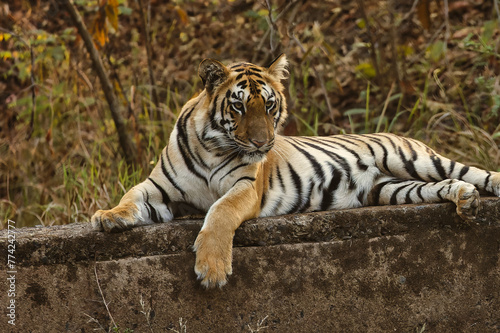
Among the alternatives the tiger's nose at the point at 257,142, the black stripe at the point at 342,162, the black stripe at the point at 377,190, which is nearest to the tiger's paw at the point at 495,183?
the black stripe at the point at 377,190

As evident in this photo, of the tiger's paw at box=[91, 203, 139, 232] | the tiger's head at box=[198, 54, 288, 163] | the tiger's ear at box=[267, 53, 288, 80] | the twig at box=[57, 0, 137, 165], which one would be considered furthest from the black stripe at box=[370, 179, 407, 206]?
the twig at box=[57, 0, 137, 165]

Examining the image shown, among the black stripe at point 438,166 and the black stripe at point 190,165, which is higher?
the black stripe at point 190,165

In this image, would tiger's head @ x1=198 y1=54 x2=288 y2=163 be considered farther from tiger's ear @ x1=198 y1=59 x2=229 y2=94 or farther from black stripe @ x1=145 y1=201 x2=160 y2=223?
black stripe @ x1=145 y1=201 x2=160 y2=223

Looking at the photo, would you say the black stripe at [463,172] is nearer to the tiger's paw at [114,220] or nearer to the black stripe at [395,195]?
the black stripe at [395,195]

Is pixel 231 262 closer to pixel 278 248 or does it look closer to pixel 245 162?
pixel 278 248

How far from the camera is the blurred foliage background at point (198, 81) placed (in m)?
5.67

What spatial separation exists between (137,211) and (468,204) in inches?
66.6

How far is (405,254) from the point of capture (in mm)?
3197

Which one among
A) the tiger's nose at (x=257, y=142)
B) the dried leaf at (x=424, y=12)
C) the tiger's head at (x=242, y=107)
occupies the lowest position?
the tiger's nose at (x=257, y=142)

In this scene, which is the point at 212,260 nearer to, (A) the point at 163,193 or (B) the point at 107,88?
(A) the point at 163,193

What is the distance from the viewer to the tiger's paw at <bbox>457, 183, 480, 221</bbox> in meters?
3.13

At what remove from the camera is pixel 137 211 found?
320 cm

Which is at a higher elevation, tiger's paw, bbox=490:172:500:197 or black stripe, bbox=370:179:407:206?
tiger's paw, bbox=490:172:500:197

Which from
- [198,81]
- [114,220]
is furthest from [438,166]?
[198,81]
